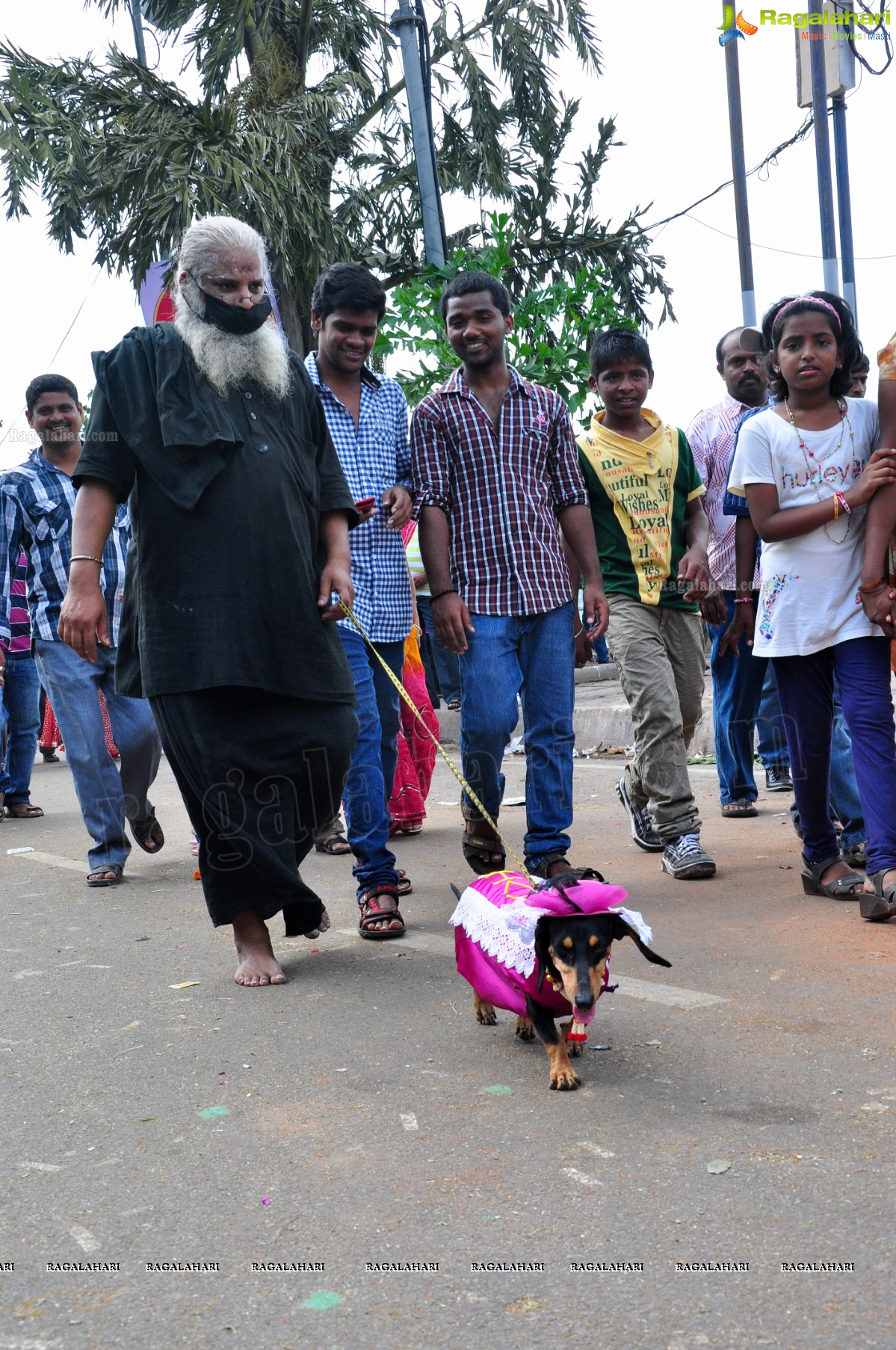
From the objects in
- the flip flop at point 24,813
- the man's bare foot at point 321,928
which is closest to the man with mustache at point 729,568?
the man's bare foot at point 321,928

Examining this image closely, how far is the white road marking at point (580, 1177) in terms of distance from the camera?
2.34 metres

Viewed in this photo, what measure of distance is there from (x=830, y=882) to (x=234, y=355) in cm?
261

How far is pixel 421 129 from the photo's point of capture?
40.8 ft

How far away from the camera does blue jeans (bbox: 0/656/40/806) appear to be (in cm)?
848

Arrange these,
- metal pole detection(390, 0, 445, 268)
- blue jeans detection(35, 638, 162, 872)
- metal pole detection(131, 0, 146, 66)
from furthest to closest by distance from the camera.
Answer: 1. metal pole detection(131, 0, 146, 66)
2. metal pole detection(390, 0, 445, 268)
3. blue jeans detection(35, 638, 162, 872)

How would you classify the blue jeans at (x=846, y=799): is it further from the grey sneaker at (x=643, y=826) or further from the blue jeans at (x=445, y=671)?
the blue jeans at (x=445, y=671)

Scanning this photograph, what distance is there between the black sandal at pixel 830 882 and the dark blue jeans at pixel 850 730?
25mm

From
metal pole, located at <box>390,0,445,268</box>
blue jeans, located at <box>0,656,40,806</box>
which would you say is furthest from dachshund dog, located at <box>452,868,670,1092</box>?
metal pole, located at <box>390,0,445,268</box>

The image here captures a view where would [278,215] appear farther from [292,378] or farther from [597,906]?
[597,906]

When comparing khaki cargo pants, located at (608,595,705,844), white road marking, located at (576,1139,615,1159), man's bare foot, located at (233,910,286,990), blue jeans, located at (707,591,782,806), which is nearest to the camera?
white road marking, located at (576,1139,615,1159)

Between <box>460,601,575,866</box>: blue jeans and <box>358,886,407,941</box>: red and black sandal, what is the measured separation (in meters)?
0.45

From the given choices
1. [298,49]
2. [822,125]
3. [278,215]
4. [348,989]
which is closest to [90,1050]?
[348,989]

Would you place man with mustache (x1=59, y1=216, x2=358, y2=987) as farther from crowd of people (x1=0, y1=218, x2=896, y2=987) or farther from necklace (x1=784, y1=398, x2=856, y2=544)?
necklace (x1=784, y1=398, x2=856, y2=544)

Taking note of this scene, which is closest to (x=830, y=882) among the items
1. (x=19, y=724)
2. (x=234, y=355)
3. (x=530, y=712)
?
(x=530, y=712)
